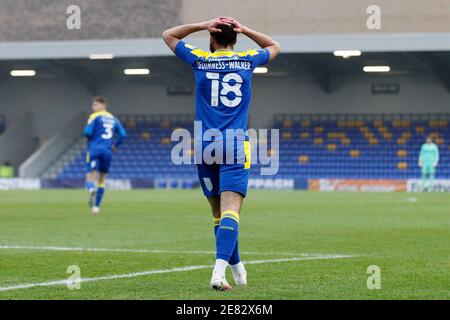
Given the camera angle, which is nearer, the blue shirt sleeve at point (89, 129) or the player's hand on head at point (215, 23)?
the player's hand on head at point (215, 23)

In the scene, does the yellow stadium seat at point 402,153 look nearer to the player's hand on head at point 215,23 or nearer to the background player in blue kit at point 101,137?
the background player in blue kit at point 101,137

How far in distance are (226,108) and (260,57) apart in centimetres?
55

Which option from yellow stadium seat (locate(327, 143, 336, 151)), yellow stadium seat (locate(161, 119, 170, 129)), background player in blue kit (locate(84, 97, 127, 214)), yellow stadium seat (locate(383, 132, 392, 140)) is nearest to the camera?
background player in blue kit (locate(84, 97, 127, 214))

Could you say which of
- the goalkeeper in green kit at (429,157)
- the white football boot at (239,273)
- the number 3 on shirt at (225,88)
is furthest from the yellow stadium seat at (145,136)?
the number 3 on shirt at (225,88)

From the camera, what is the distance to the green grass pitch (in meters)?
Result: 7.57

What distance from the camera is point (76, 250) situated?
1138cm

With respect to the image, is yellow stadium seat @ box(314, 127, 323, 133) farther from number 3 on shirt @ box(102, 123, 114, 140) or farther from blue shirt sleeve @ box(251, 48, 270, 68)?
blue shirt sleeve @ box(251, 48, 270, 68)

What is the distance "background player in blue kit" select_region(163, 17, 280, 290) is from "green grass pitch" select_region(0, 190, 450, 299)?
60 centimetres

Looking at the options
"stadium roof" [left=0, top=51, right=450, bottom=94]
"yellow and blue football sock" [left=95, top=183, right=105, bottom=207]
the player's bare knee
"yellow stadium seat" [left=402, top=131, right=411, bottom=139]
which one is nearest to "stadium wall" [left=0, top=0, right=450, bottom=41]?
"stadium roof" [left=0, top=51, right=450, bottom=94]

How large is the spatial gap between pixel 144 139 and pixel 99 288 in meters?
40.3

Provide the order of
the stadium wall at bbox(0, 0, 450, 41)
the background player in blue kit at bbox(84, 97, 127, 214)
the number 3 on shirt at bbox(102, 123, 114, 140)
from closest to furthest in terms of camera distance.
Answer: the background player in blue kit at bbox(84, 97, 127, 214), the number 3 on shirt at bbox(102, 123, 114, 140), the stadium wall at bbox(0, 0, 450, 41)

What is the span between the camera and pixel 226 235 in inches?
299

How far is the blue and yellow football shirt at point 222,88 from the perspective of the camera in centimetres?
783
